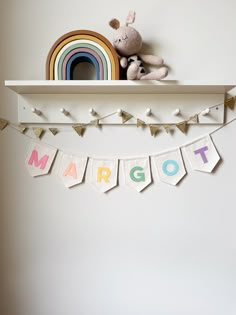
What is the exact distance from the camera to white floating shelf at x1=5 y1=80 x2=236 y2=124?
102 cm

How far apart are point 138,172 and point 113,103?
29 centimetres

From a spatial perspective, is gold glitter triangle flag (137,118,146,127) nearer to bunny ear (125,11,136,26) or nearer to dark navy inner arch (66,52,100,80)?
dark navy inner arch (66,52,100,80)

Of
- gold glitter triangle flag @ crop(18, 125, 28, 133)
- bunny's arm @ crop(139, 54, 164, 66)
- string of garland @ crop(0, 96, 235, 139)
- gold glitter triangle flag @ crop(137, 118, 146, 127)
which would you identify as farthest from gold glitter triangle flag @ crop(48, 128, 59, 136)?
bunny's arm @ crop(139, 54, 164, 66)

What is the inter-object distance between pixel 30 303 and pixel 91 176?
0.60 m

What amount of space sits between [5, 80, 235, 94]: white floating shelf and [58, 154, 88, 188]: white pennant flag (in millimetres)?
260

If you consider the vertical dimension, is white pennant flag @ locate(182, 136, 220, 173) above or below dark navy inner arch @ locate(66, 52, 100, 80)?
below

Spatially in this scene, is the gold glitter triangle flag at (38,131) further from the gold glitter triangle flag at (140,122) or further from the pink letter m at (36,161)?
the gold glitter triangle flag at (140,122)

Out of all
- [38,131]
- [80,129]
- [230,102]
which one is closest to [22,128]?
[38,131]

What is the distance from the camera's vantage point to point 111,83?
0.91 metres

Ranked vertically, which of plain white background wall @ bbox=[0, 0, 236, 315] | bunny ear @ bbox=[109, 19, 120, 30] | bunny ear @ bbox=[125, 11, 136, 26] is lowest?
plain white background wall @ bbox=[0, 0, 236, 315]

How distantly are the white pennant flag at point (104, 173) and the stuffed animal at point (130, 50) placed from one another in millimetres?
339

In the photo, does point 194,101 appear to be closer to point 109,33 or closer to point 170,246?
point 109,33

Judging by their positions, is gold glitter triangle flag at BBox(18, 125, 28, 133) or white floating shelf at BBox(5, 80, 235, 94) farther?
gold glitter triangle flag at BBox(18, 125, 28, 133)

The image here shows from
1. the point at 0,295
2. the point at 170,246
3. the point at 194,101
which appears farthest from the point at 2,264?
the point at 194,101
